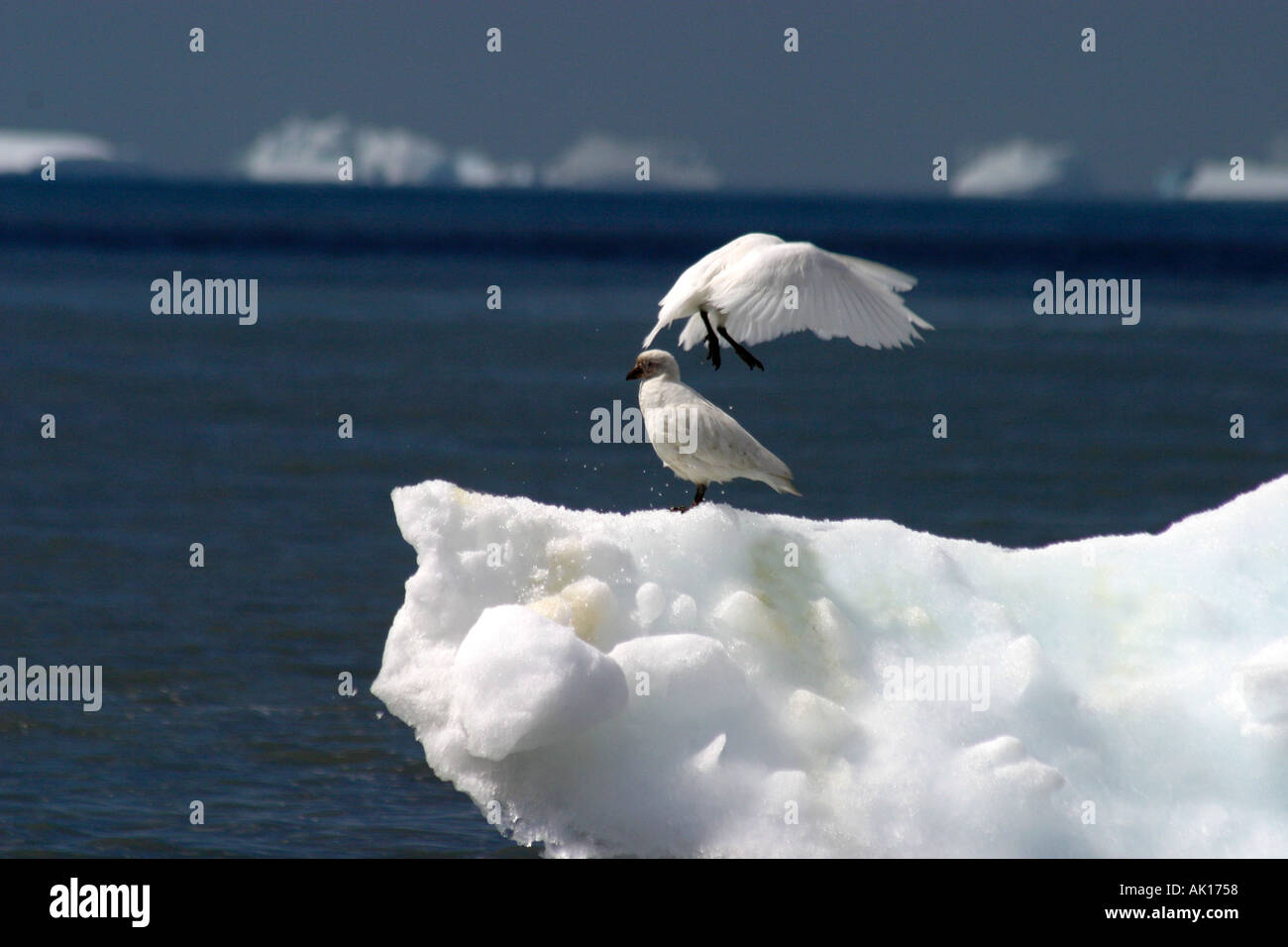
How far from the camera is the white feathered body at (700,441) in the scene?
819 cm

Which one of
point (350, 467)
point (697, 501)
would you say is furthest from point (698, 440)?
point (350, 467)

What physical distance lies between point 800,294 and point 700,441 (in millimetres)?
1047

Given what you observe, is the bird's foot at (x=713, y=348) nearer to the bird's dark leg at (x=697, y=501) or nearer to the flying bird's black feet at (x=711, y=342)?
the flying bird's black feet at (x=711, y=342)

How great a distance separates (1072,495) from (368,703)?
9826 mm

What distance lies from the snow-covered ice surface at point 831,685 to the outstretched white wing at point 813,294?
1.04 m

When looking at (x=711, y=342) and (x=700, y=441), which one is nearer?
(x=700, y=441)

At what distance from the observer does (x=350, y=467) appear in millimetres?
19219

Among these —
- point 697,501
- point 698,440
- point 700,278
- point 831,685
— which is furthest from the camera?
point 700,278

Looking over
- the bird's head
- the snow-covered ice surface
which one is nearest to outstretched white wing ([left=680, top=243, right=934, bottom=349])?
the bird's head

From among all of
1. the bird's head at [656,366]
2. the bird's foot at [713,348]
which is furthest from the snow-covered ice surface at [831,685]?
the bird's foot at [713,348]

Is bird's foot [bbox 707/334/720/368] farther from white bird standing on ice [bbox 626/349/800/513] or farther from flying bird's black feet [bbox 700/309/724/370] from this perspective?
white bird standing on ice [bbox 626/349/800/513]

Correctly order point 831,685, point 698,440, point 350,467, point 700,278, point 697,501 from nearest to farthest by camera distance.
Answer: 1. point 831,685
2. point 698,440
3. point 697,501
4. point 700,278
5. point 350,467

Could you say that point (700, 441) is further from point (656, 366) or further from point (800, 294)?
point (800, 294)
